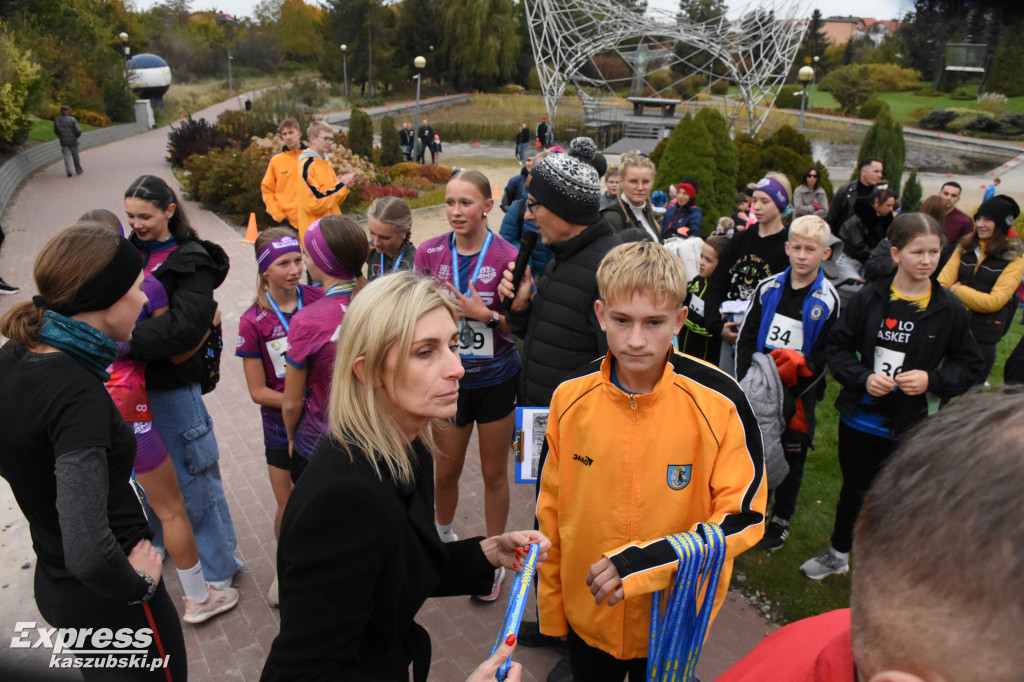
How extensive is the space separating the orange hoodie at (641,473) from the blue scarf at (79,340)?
1609 millimetres

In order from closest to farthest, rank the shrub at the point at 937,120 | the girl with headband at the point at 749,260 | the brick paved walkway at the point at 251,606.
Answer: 1. the brick paved walkway at the point at 251,606
2. the girl with headband at the point at 749,260
3. the shrub at the point at 937,120

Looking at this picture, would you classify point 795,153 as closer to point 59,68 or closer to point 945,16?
point 945,16

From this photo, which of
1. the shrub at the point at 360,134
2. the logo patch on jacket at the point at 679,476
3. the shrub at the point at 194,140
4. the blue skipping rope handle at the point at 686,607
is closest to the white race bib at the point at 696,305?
the logo patch on jacket at the point at 679,476

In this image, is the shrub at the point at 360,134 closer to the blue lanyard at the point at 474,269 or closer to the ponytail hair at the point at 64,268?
the blue lanyard at the point at 474,269

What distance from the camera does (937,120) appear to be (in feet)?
123

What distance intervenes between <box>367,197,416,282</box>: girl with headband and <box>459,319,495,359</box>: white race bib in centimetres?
92

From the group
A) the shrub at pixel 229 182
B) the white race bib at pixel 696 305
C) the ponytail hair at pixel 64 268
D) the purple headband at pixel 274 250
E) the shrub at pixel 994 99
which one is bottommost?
the shrub at pixel 229 182

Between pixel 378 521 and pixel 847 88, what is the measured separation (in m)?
51.4

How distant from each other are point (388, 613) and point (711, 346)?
4175 mm

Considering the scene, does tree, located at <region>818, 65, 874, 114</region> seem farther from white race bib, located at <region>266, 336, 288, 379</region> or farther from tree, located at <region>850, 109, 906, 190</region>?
white race bib, located at <region>266, 336, 288, 379</region>

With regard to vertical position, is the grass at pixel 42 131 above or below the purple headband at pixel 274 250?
below

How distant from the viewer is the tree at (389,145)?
2284 centimetres

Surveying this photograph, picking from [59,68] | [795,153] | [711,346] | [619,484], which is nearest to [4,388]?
[619,484]

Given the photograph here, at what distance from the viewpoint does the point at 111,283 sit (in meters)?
2.34
